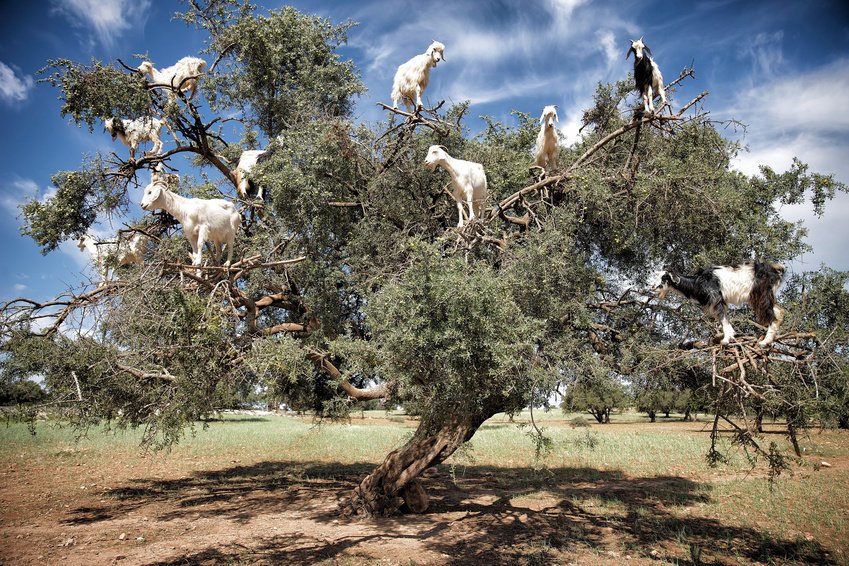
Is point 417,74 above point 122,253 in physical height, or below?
above

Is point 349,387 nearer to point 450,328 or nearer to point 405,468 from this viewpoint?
point 405,468

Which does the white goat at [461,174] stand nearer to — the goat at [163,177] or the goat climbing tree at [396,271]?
the goat climbing tree at [396,271]

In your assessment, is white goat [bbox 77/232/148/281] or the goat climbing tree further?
white goat [bbox 77/232/148/281]

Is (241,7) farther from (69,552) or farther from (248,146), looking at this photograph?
(69,552)

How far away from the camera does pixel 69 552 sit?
7.39m

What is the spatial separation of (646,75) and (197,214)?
7658 mm

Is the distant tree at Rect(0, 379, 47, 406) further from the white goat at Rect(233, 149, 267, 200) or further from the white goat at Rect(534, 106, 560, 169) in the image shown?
the white goat at Rect(534, 106, 560, 169)

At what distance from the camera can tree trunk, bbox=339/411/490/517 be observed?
30.9 feet

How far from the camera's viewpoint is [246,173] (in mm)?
10250

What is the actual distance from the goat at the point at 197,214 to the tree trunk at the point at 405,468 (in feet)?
16.1

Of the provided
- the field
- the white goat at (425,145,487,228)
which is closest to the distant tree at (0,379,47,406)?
the field

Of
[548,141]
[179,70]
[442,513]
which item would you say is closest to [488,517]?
[442,513]

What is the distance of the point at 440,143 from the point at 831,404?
27.3 ft

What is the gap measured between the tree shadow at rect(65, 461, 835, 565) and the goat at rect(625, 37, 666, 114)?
22.9ft
